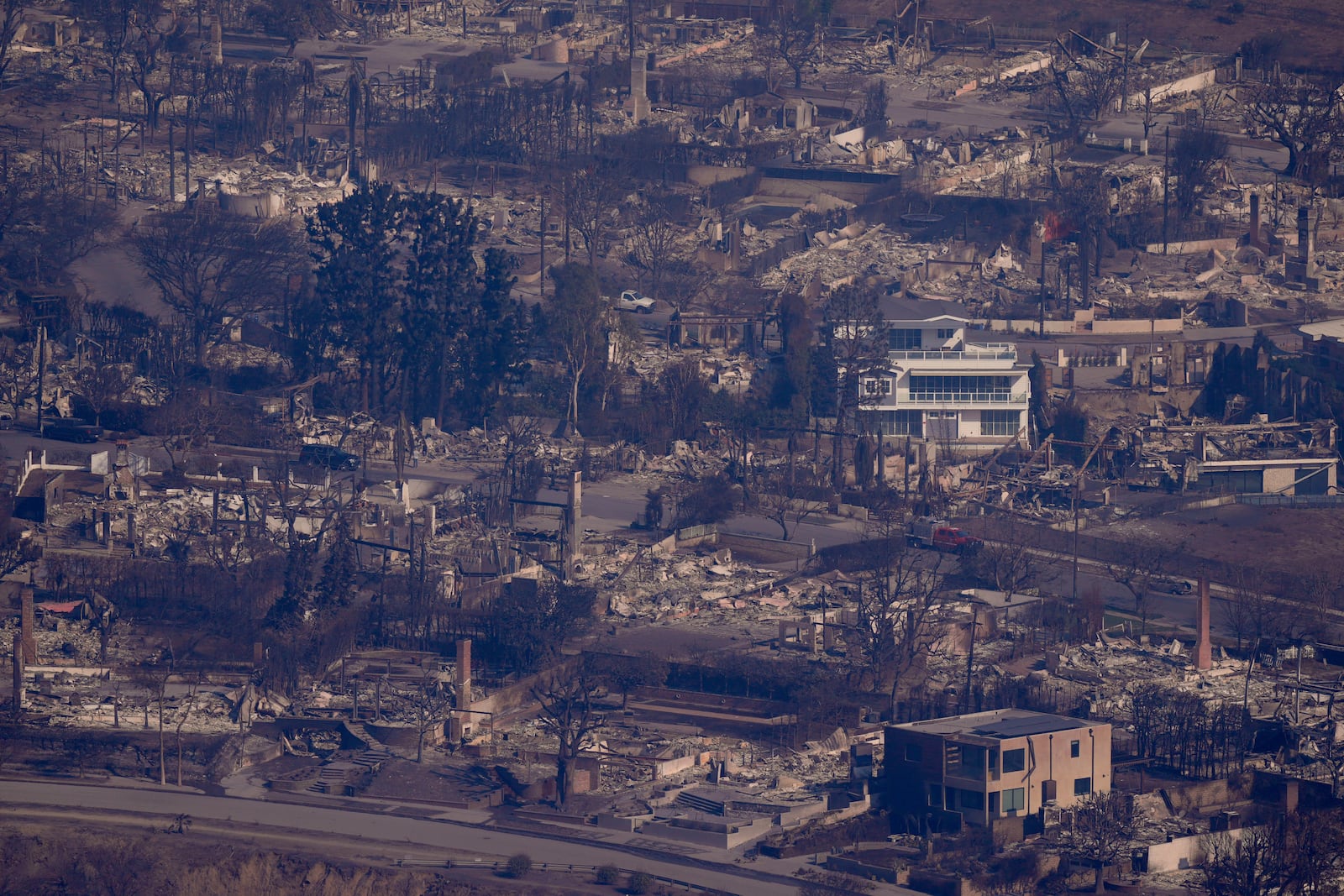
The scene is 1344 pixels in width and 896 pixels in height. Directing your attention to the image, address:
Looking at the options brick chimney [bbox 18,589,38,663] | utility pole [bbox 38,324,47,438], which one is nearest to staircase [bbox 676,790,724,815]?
brick chimney [bbox 18,589,38,663]

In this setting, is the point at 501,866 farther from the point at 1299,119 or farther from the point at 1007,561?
the point at 1299,119

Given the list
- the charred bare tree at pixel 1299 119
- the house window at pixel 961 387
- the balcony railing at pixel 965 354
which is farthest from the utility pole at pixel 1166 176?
the house window at pixel 961 387

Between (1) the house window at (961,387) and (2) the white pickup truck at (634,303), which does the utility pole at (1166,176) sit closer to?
(2) the white pickup truck at (634,303)

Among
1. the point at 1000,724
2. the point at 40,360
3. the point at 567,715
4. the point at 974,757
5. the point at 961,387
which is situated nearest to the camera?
the point at 974,757

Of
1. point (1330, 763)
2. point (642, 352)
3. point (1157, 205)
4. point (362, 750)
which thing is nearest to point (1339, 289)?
point (1157, 205)

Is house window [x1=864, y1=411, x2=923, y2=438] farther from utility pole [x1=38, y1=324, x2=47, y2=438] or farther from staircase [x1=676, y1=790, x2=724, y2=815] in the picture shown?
staircase [x1=676, y1=790, x2=724, y2=815]

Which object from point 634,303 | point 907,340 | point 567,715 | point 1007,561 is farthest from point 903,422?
point 567,715
